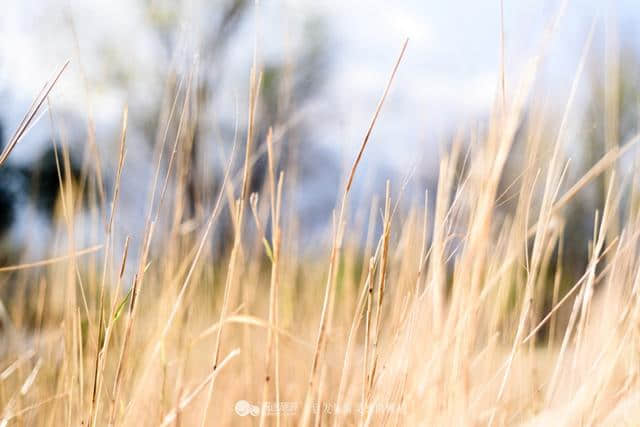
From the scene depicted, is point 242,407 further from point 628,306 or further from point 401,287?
point 628,306

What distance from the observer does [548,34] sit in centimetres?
46

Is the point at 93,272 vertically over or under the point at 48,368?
over

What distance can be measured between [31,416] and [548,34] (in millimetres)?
733

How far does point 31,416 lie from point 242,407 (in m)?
0.27

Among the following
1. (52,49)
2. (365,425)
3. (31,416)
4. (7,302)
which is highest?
(52,49)

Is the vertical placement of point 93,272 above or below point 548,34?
below

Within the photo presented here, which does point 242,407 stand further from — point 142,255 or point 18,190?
point 18,190

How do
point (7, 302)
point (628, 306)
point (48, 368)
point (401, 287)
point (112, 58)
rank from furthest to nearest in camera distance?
1. point (112, 58)
2. point (7, 302)
3. point (48, 368)
4. point (401, 287)
5. point (628, 306)

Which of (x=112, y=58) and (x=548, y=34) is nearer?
(x=548, y=34)

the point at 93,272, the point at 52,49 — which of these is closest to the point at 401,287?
the point at 93,272

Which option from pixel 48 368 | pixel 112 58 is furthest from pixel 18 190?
pixel 48 368

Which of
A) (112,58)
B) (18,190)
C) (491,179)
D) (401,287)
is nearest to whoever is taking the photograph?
(491,179)

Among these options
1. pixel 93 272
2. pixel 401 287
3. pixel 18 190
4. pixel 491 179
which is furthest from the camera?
pixel 18 190

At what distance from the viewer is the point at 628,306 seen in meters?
0.52
